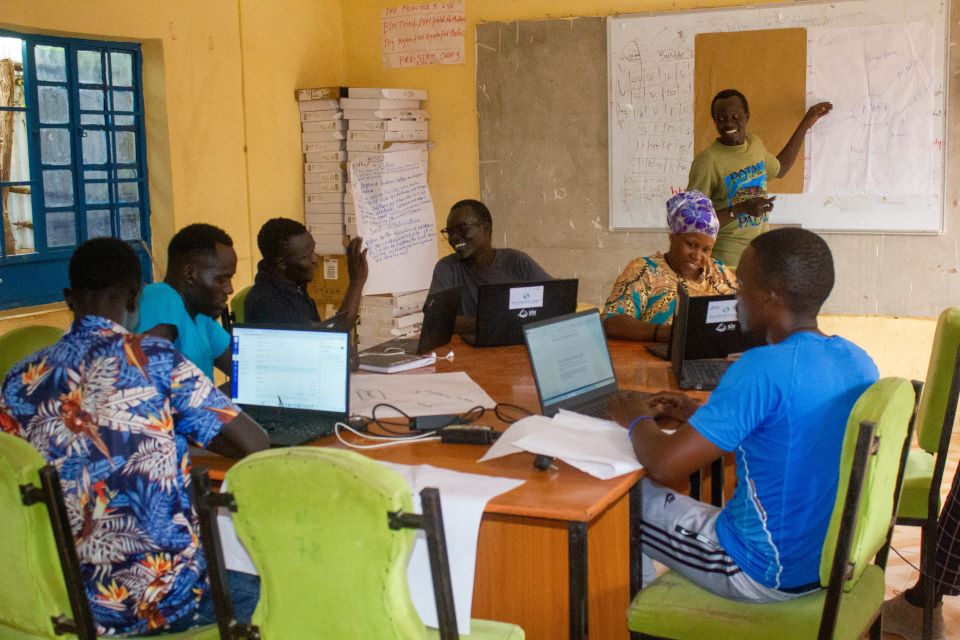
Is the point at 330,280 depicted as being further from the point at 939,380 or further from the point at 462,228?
the point at 939,380

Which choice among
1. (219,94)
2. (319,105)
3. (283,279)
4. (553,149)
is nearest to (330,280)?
(319,105)

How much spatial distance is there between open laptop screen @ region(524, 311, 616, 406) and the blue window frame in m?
2.99

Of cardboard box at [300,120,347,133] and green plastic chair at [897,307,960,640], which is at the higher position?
cardboard box at [300,120,347,133]

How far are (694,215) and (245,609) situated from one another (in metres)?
2.26

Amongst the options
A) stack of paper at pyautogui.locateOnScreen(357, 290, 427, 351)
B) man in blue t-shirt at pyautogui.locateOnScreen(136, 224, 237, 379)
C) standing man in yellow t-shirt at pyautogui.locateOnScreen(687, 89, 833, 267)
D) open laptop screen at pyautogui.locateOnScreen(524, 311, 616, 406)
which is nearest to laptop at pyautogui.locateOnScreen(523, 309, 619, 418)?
open laptop screen at pyautogui.locateOnScreen(524, 311, 616, 406)

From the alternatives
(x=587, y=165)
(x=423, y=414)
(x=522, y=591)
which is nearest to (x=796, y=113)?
(x=587, y=165)

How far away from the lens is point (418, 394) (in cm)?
308

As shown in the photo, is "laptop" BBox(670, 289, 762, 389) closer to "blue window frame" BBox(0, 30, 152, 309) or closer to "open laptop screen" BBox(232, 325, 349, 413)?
"open laptop screen" BBox(232, 325, 349, 413)

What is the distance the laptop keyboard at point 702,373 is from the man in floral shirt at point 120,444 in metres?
1.51

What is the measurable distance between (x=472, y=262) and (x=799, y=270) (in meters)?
2.37

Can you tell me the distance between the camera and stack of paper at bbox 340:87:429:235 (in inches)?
239

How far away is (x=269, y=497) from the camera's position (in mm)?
1726

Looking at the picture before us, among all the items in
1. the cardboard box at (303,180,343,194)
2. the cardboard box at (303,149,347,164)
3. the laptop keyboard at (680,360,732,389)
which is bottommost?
the laptop keyboard at (680,360,732,389)

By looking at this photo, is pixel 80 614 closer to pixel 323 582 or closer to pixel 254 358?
pixel 323 582
